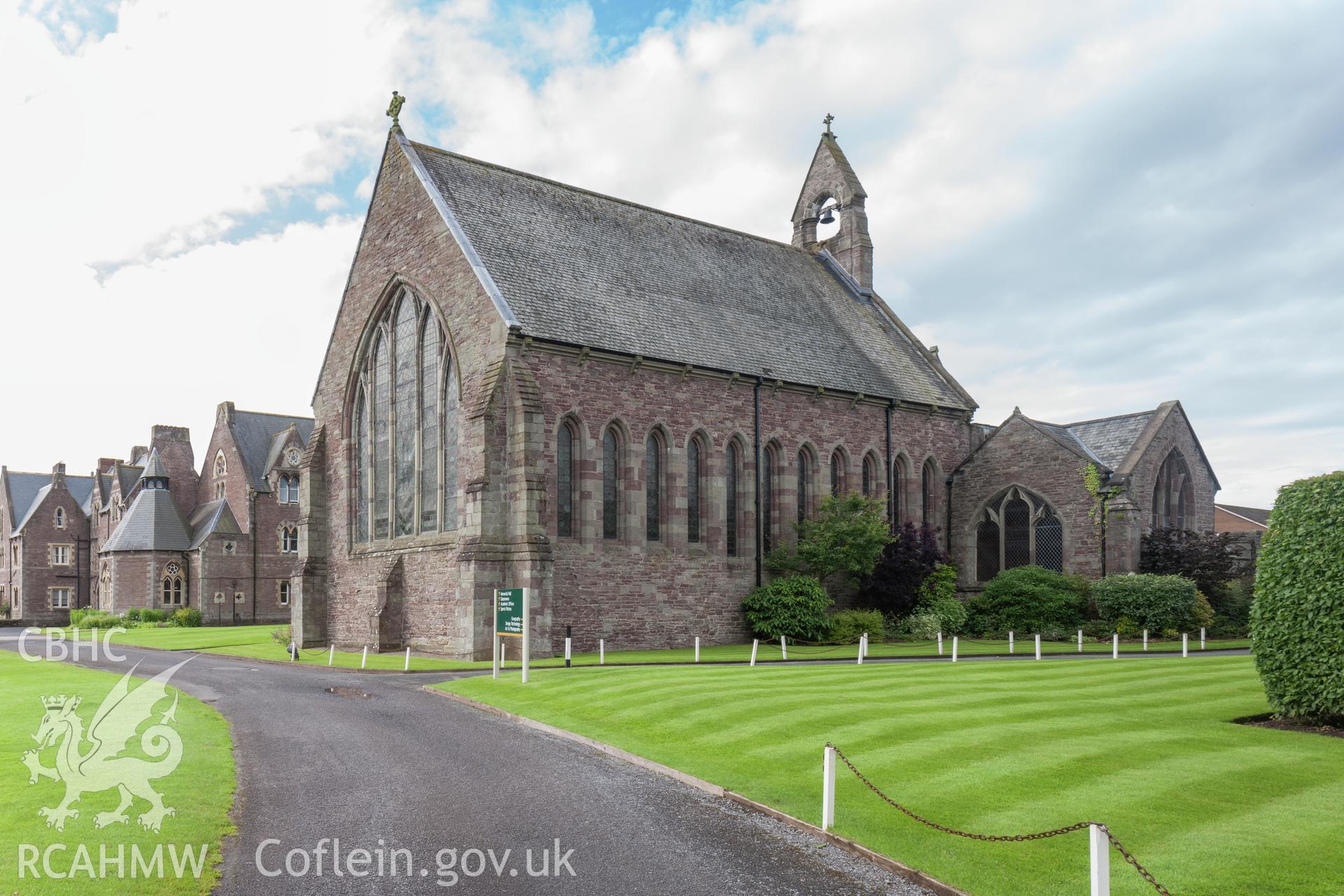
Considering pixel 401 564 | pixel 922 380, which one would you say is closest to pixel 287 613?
pixel 401 564

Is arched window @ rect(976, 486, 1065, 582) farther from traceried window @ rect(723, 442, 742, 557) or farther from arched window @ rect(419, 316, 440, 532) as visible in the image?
arched window @ rect(419, 316, 440, 532)

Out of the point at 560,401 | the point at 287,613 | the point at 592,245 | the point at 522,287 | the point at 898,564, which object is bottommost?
the point at 287,613

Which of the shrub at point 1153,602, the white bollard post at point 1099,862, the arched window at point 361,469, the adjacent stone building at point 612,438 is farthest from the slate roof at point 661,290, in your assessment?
the white bollard post at point 1099,862

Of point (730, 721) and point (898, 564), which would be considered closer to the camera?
point (730, 721)

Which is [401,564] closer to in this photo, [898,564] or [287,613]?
[898,564]

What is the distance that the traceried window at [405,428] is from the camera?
3222 cm

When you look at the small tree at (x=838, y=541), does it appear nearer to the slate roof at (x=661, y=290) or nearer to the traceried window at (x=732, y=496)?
the traceried window at (x=732, y=496)

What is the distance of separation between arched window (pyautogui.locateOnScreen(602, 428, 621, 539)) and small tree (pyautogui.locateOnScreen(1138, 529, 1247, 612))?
1904 centimetres

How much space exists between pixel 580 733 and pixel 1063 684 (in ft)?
29.4

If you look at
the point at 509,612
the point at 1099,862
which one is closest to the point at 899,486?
the point at 509,612

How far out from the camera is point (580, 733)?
1565cm

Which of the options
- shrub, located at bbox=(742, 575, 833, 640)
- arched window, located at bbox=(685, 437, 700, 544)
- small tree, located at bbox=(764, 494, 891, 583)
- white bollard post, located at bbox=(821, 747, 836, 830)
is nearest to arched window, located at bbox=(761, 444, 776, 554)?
small tree, located at bbox=(764, 494, 891, 583)

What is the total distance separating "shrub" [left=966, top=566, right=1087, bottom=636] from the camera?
3397 centimetres

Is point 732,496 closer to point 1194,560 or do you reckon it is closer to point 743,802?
point 1194,560
